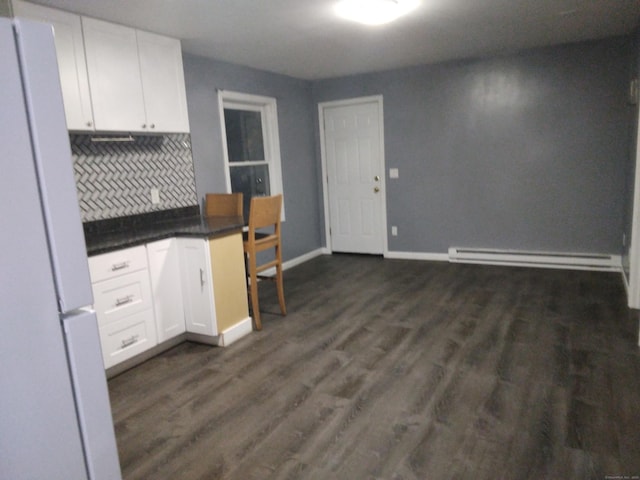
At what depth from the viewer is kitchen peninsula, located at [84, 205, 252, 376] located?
2.80 m

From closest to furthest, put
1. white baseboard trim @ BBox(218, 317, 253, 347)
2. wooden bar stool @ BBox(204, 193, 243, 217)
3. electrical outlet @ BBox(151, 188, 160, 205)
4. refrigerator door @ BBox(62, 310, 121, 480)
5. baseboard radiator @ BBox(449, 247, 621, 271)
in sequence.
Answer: refrigerator door @ BBox(62, 310, 121, 480) < white baseboard trim @ BBox(218, 317, 253, 347) < electrical outlet @ BBox(151, 188, 160, 205) < wooden bar stool @ BBox(204, 193, 243, 217) < baseboard radiator @ BBox(449, 247, 621, 271)

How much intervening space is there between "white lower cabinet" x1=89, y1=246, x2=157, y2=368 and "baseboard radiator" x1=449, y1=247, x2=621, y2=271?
11.9 ft

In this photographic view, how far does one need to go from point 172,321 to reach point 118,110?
5.03 feet

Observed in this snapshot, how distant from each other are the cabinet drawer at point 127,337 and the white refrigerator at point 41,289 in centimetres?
192

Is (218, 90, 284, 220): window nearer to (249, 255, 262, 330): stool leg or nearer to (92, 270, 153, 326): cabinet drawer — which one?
(249, 255, 262, 330): stool leg

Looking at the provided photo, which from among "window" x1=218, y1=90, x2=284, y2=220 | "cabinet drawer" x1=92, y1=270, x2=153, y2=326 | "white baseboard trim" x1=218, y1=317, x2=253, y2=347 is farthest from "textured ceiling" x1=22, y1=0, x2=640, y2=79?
"white baseboard trim" x1=218, y1=317, x2=253, y2=347

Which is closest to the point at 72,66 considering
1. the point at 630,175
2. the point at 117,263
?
the point at 117,263

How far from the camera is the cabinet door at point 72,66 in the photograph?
278cm

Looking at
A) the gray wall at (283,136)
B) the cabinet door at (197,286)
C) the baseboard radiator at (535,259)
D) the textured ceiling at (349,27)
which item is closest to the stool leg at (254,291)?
the cabinet door at (197,286)

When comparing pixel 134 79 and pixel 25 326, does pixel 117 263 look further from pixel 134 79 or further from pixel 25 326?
pixel 25 326

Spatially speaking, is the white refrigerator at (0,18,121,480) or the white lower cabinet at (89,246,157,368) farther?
the white lower cabinet at (89,246,157,368)

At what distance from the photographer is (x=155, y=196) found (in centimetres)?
Result: 376

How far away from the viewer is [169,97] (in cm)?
352

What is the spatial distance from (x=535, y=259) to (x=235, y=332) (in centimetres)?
341
